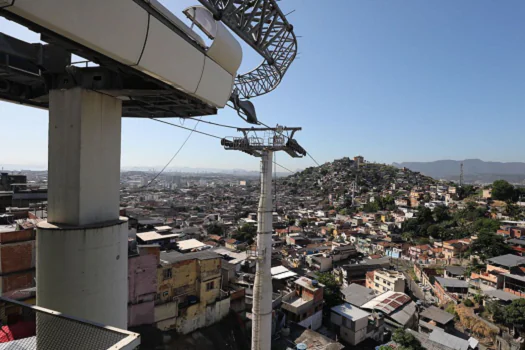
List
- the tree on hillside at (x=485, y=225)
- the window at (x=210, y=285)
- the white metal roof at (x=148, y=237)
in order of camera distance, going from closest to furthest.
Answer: the window at (x=210, y=285) < the white metal roof at (x=148, y=237) < the tree on hillside at (x=485, y=225)

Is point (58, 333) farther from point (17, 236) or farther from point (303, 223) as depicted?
point (303, 223)

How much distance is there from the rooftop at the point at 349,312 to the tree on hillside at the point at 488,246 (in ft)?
47.8

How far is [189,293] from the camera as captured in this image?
35.5 ft

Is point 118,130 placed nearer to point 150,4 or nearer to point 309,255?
point 150,4

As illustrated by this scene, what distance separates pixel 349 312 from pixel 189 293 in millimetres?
7452

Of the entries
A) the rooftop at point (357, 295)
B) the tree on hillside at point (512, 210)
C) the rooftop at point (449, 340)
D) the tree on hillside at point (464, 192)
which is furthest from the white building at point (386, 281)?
the tree on hillside at point (464, 192)

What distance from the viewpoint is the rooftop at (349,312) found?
13.2 m

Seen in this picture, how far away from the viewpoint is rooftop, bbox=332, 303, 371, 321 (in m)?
13.2

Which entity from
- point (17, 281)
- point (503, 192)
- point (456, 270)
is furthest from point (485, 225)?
point (17, 281)

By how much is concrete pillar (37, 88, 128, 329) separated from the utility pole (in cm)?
444

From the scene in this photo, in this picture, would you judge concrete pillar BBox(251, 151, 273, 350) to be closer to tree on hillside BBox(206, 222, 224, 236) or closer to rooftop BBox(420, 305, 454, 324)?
rooftop BBox(420, 305, 454, 324)

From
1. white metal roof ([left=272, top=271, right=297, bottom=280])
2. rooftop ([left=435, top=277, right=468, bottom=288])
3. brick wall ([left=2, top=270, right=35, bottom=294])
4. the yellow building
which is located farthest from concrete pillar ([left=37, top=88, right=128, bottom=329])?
rooftop ([left=435, top=277, right=468, bottom=288])

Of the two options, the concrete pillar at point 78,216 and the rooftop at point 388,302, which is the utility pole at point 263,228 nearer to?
the concrete pillar at point 78,216

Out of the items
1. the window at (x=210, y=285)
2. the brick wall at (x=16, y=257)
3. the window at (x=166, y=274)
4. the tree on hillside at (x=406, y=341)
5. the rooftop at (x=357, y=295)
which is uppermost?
the brick wall at (x=16, y=257)
